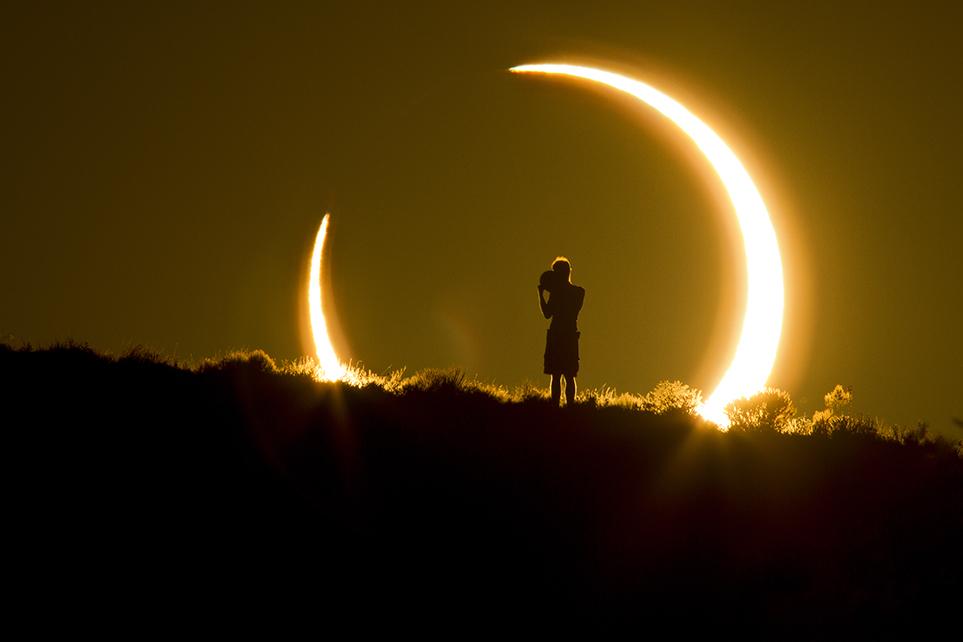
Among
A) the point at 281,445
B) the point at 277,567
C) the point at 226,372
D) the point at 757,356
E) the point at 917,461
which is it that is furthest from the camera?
the point at 757,356

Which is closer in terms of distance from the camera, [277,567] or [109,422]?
[277,567]

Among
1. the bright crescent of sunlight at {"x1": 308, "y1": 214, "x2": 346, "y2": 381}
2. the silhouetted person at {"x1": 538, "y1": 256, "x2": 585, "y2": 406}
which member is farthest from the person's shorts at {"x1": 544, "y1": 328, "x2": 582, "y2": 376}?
the bright crescent of sunlight at {"x1": 308, "y1": 214, "x2": 346, "y2": 381}

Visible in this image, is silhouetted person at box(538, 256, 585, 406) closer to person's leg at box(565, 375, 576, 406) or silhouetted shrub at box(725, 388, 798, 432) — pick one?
person's leg at box(565, 375, 576, 406)

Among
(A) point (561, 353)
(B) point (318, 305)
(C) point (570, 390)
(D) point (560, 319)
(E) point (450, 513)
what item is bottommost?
(E) point (450, 513)

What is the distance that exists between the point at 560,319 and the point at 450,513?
16.0 ft

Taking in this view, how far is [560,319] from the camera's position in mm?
14273

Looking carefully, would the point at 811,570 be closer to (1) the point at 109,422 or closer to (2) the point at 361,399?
(2) the point at 361,399

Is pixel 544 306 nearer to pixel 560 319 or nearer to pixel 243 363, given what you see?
pixel 560 319

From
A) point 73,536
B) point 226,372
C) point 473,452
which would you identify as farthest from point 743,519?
point 226,372

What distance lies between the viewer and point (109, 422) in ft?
37.8

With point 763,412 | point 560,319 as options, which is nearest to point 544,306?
point 560,319

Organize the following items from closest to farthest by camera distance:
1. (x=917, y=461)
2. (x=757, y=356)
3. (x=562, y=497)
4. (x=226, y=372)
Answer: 1. (x=562, y=497)
2. (x=917, y=461)
3. (x=226, y=372)
4. (x=757, y=356)

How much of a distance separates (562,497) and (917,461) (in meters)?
5.04

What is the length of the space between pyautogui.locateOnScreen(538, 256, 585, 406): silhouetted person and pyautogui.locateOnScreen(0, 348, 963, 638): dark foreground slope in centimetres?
107
